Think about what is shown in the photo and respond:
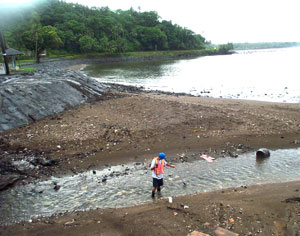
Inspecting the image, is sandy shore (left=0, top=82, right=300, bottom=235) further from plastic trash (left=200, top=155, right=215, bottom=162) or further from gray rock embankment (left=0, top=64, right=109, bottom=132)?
gray rock embankment (left=0, top=64, right=109, bottom=132)

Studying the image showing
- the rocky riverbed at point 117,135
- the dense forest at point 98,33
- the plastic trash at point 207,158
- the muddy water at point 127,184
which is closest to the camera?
the rocky riverbed at point 117,135

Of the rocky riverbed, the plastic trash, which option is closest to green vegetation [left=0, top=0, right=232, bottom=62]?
the rocky riverbed

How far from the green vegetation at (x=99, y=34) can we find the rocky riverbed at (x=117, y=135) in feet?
158

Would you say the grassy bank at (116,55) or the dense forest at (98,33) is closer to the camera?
the dense forest at (98,33)

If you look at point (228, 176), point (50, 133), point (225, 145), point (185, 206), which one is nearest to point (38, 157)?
point (50, 133)

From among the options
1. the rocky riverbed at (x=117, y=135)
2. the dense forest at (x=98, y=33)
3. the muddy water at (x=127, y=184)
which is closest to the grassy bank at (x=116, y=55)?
the dense forest at (x=98, y=33)

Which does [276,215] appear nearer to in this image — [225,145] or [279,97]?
[225,145]

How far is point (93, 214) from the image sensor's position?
8.12 metres

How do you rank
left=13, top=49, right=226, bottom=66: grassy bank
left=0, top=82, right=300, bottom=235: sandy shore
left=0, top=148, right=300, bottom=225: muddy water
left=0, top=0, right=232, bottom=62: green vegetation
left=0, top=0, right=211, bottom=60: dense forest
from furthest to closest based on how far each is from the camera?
left=13, top=49, right=226, bottom=66: grassy bank
left=0, top=0, right=232, bottom=62: green vegetation
left=0, top=0, right=211, bottom=60: dense forest
left=0, top=148, right=300, bottom=225: muddy water
left=0, top=82, right=300, bottom=235: sandy shore

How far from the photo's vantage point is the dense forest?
2820 inches

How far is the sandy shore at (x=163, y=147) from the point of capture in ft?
24.1

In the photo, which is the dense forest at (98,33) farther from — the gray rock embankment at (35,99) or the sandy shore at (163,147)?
the sandy shore at (163,147)

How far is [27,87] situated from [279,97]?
2691 cm

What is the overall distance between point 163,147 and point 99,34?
115764 millimetres
